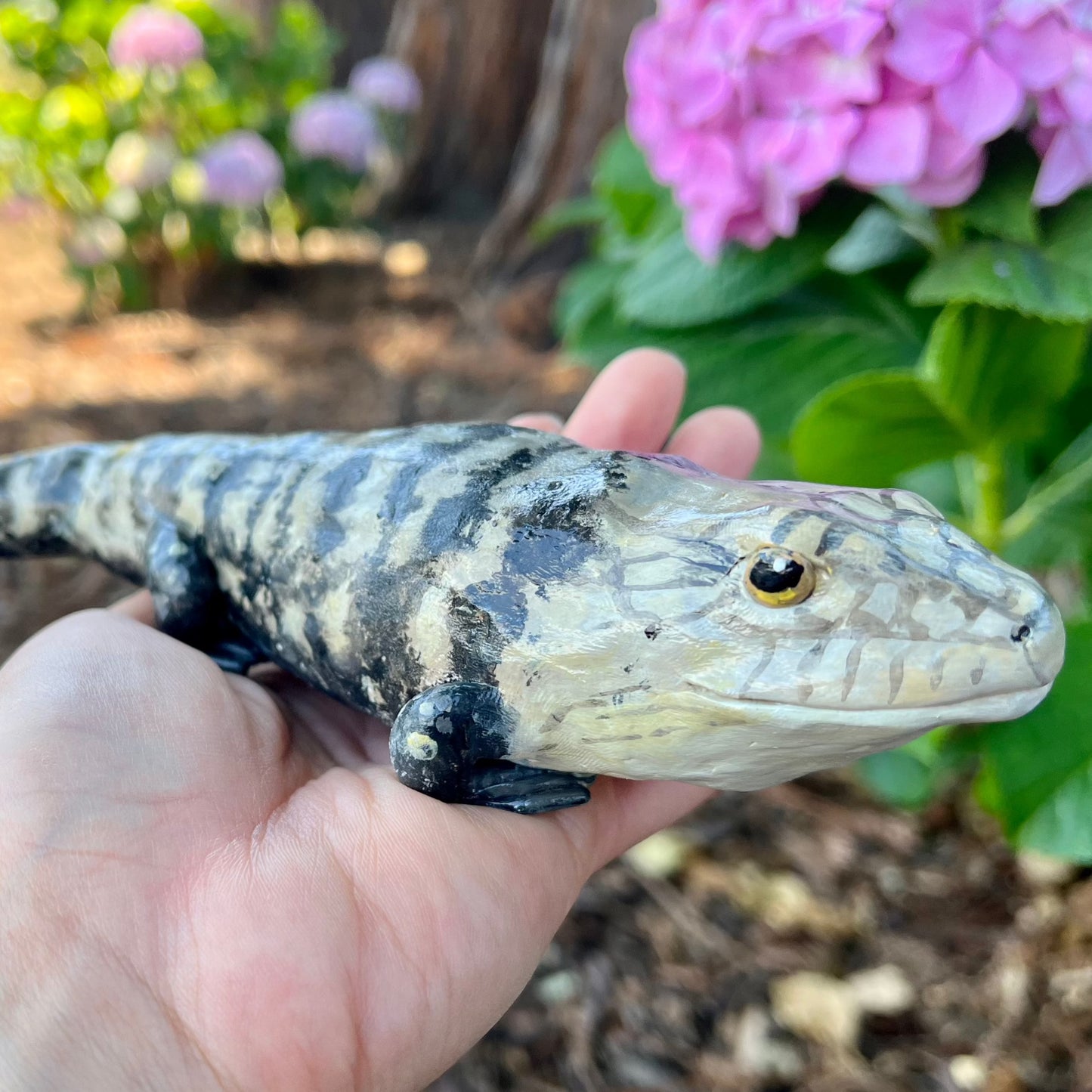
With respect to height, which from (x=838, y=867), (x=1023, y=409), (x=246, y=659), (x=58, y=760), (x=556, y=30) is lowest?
(x=838, y=867)

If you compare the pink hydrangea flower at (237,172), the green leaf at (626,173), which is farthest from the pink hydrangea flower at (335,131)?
the green leaf at (626,173)

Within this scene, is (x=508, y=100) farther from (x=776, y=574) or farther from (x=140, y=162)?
(x=776, y=574)

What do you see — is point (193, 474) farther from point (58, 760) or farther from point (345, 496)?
point (58, 760)

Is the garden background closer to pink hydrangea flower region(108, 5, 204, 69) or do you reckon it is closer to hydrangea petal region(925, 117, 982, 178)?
hydrangea petal region(925, 117, 982, 178)

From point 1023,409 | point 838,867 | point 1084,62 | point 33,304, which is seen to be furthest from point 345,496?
point 33,304

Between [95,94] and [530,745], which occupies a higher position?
[95,94]

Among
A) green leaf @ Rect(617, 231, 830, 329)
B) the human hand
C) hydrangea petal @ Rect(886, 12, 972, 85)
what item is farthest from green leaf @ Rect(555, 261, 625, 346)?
the human hand

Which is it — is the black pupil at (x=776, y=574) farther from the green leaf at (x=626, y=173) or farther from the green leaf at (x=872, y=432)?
the green leaf at (x=626, y=173)
